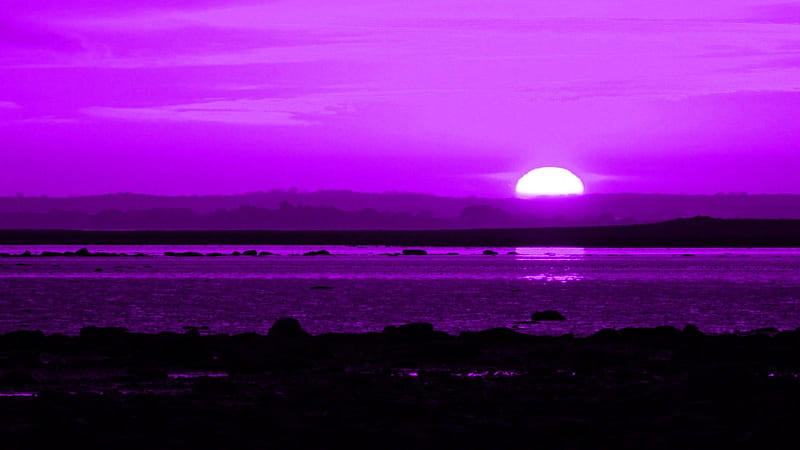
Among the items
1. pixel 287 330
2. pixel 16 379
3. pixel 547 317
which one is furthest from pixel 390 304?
pixel 16 379

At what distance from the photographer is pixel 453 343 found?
77.0 feet

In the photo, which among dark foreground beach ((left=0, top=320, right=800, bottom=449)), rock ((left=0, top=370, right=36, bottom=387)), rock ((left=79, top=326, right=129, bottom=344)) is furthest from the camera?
rock ((left=79, top=326, right=129, bottom=344))

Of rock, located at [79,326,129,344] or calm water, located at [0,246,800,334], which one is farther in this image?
calm water, located at [0,246,800,334]

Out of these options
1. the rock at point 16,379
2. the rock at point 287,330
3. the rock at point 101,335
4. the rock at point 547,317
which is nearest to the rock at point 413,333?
the rock at point 287,330

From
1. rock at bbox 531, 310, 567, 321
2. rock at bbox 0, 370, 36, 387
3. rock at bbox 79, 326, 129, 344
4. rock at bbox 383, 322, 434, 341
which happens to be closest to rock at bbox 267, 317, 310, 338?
rock at bbox 383, 322, 434, 341

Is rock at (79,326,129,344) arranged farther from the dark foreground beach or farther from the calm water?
the calm water

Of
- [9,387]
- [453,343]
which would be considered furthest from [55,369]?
[453,343]

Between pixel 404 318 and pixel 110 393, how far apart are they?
67.2ft

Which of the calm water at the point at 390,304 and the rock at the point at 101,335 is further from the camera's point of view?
the calm water at the point at 390,304

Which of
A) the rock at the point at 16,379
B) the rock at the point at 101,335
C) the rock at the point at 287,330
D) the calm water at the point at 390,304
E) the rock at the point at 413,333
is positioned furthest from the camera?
the calm water at the point at 390,304

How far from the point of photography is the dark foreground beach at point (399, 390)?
13.5 meters

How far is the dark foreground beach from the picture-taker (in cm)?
1345

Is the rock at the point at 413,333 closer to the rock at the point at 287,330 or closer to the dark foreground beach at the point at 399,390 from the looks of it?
the dark foreground beach at the point at 399,390

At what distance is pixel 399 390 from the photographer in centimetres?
→ 1761
